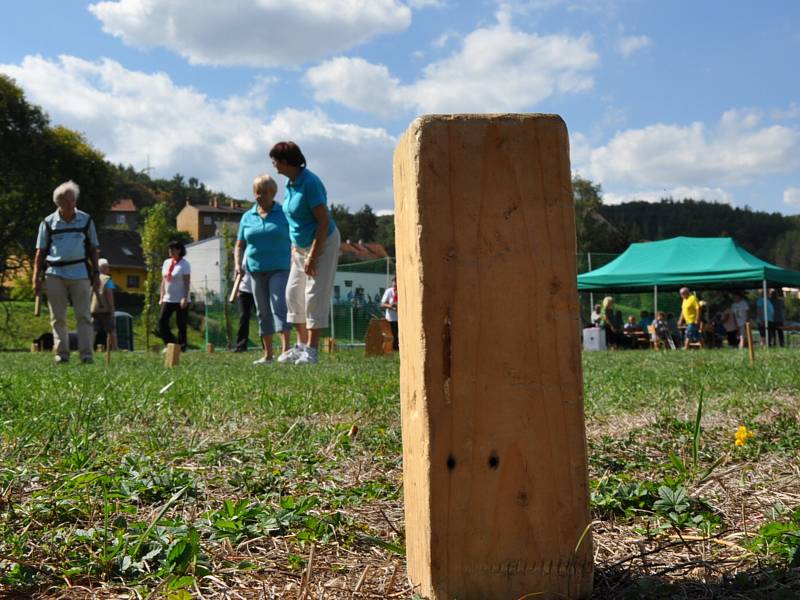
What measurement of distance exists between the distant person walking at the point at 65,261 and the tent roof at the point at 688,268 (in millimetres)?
15459

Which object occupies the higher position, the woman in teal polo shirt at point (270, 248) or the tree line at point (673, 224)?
the tree line at point (673, 224)

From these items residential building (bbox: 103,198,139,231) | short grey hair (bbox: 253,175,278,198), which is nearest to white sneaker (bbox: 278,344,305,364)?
short grey hair (bbox: 253,175,278,198)

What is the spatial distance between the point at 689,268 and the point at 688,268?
4 cm

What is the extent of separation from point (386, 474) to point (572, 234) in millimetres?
1406

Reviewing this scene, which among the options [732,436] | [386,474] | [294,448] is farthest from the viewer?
[732,436]

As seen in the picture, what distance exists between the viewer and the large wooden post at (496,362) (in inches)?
56.9

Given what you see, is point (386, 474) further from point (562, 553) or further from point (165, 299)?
point (165, 299)

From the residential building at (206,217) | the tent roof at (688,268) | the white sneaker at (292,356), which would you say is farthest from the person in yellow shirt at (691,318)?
the residential building at (206,217)

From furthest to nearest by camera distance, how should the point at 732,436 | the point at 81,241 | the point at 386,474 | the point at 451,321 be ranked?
the point at 81,241 → the point at 732,436 → the point at 386,474 → the point at 451,321

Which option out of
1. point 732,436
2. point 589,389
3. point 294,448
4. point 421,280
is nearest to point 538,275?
point 421,280

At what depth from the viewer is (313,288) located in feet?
24.6

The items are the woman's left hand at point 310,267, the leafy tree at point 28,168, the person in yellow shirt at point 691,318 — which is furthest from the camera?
the leafy tree at point 28,168

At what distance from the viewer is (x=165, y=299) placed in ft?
40.4

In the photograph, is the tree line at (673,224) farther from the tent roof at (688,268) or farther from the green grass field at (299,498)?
the green grass field at (299,498)
